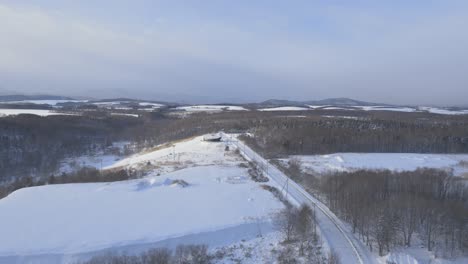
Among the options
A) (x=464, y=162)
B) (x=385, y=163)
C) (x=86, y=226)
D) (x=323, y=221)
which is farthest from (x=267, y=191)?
(x=464, y=162)

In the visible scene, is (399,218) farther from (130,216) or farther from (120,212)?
(120,212)

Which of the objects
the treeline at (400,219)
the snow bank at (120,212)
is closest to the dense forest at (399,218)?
the treeline at (400,219)

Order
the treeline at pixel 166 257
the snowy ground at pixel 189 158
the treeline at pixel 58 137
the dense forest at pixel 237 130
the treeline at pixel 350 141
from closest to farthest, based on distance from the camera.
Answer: the treeline at pixel 166 257 → the snowy ground at pixel 189 158 → the treeline at pixel 350 141 → the dense forest at pixel 237 130 → the treeline at pixel 58 137

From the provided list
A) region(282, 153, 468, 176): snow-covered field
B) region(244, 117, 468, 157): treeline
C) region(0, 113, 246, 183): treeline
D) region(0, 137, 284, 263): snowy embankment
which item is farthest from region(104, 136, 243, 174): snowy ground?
region(0, 113, 246, 183): treeline

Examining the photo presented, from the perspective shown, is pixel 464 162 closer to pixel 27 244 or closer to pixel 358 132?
pixel 358 132

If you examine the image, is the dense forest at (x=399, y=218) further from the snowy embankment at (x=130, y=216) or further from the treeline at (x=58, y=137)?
the treeline at (x=58, y=137)

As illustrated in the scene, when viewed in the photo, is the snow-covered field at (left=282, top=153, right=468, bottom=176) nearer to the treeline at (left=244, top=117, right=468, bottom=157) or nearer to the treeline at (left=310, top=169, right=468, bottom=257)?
the treeline at (left=244, top=117, right=468, bottom=157)
